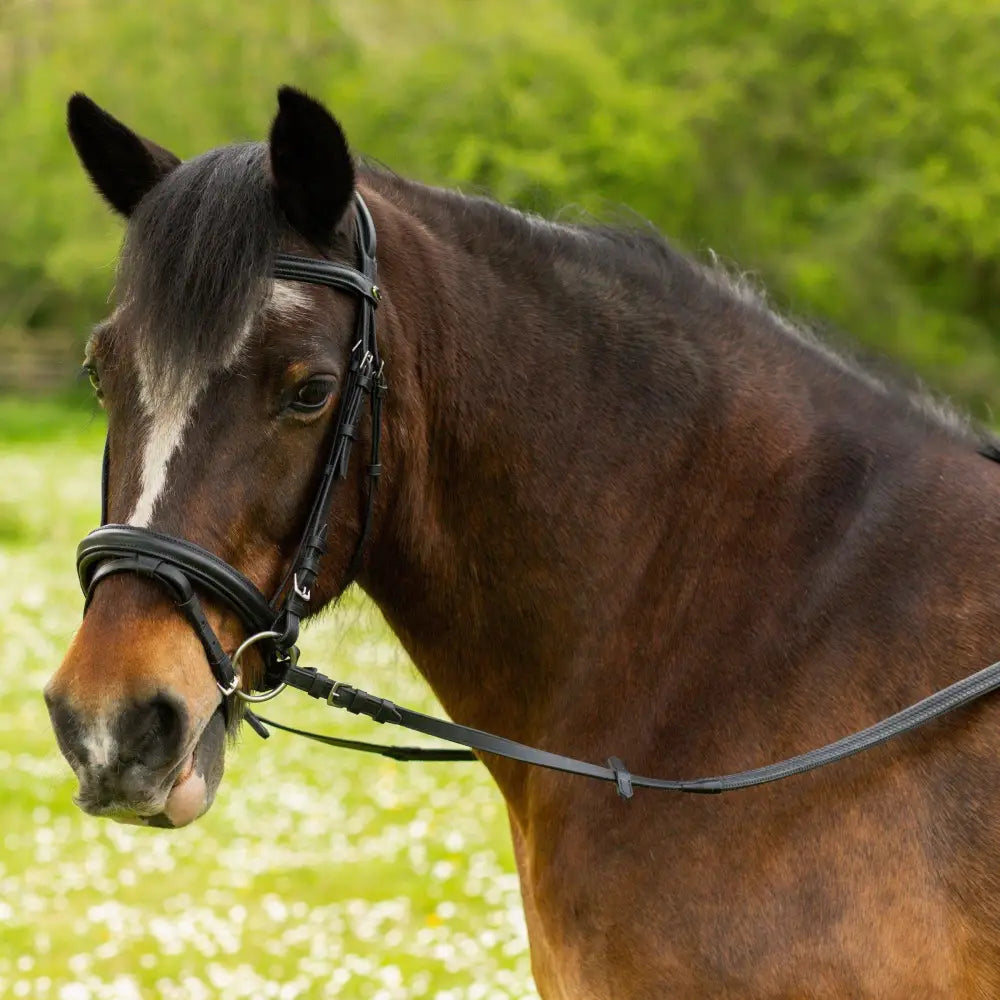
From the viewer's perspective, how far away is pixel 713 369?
3.17m

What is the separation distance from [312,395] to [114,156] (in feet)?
2.96

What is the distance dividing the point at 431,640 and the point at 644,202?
2994 centimetres

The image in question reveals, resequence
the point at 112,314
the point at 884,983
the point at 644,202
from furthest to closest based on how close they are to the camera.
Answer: the point at 644,202, the point at 112,314, the point at 884,983

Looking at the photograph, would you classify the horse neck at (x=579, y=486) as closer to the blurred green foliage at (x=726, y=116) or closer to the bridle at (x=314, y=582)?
the bridle at (x=314, y=582)

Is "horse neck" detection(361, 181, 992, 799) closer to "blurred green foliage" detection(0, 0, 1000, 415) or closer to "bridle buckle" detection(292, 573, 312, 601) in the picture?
"bridle buckle" detection(292, 573, 312, 601)

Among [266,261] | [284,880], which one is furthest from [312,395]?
[284,880]

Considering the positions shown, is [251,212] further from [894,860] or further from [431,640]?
[894,860]

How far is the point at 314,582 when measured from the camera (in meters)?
2.79

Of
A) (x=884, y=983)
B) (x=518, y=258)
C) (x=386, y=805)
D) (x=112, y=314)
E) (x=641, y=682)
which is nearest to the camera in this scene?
(x=884, y=983)

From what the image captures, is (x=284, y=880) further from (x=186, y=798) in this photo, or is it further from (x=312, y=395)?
(x=312, y=395)

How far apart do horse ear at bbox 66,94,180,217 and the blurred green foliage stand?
85.4 feet

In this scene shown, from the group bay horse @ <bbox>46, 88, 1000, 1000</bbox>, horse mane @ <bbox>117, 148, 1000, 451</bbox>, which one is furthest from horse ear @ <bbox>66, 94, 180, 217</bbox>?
horse mane @ <bbox>117, 148, 1000, 451</bbox>

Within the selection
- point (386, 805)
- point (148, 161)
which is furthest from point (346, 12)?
point (148, 161)

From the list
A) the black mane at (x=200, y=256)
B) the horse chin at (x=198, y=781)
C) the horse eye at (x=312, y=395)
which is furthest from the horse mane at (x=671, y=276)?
the horse chin at (x=198, y=781)
